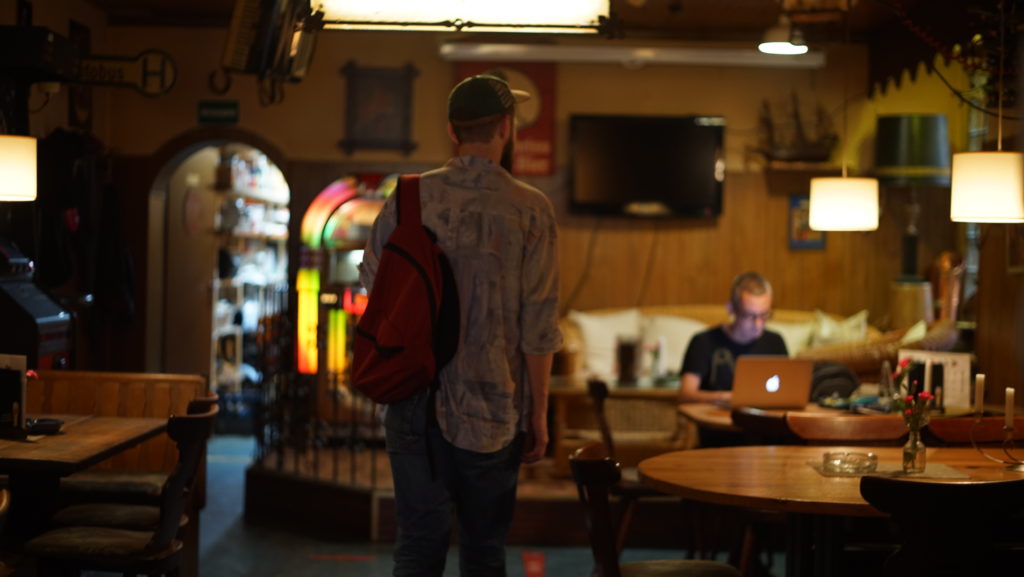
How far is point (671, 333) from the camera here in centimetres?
848

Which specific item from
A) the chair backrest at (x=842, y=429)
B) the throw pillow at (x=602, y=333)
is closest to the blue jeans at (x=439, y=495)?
the chair backrest at (x=842, y=429)

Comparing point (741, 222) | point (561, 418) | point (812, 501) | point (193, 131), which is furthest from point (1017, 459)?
point (193, 131)

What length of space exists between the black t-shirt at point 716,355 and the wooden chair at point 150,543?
2.50 meters

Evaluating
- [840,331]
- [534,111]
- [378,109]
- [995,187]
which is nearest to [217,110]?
[378,109]

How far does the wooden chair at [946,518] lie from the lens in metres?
2.62

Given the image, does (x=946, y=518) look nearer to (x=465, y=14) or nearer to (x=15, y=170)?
(x=465, y=14)

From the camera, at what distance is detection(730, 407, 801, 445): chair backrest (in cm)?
413

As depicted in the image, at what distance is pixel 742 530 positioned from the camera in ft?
16.5

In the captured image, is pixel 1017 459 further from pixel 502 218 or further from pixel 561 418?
pixel 561 418

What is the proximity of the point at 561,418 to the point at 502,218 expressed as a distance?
152 inches

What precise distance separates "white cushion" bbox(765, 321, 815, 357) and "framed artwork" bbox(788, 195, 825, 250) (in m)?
0.70

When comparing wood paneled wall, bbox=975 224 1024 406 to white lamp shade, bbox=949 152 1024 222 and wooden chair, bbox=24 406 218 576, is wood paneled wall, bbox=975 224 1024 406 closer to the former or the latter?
white lamp shade, bbox=949 152 1024 222

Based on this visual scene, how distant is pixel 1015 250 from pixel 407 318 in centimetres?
362

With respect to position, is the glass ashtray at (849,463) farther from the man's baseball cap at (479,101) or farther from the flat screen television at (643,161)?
the flat screen television at (643,161)
